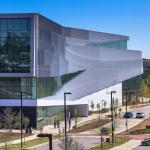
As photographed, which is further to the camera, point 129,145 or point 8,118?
point 8,118

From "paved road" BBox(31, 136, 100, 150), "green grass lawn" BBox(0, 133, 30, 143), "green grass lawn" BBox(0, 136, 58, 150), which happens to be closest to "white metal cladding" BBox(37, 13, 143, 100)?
"green grass lawn" BBox(0, 133, 30, 143)

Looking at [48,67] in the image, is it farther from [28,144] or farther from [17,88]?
[28,144]

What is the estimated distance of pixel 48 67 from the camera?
315 feet

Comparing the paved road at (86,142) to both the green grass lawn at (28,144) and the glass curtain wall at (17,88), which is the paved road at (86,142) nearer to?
the green grass lawn at (28,144)

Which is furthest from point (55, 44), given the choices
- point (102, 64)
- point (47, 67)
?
point (102, 64)

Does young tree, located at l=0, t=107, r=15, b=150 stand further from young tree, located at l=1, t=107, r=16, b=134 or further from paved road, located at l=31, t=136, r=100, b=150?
paved road, located at l=31, t=136, r=100, b=150

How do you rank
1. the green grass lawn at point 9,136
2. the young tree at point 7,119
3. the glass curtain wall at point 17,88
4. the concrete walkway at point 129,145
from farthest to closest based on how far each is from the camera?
the glass curtain wall at point 17,88, the young tree at point 7,119, the green grass lawn at point 9,136, the concrete walkway at point 129,145

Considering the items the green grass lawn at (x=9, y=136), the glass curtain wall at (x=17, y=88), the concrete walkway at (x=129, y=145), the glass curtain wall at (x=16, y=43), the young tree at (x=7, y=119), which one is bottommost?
the concrete walkway at (x=129, y=145)

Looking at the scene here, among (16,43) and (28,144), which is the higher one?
(16,43)

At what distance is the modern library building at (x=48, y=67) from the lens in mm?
88125

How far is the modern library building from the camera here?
88.1m

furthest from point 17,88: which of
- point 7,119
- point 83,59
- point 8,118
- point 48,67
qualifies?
point 83,59

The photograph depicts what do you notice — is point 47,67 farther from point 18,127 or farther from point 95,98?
point 95,98

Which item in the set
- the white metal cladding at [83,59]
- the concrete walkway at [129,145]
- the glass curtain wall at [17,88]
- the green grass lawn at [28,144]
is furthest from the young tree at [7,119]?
the concrete walkway at [129,145]
